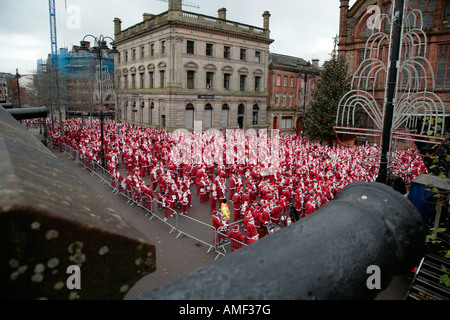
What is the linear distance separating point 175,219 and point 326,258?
1247 centimetres

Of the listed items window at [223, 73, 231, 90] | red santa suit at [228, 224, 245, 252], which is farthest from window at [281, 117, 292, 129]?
→ red santa suit at [228, 224, 245, 252]

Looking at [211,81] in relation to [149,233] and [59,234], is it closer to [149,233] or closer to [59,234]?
[149,233]

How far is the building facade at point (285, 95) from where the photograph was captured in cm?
4825

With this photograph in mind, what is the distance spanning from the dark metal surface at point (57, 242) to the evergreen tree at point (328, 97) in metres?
29.6

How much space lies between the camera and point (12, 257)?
2.82 ft

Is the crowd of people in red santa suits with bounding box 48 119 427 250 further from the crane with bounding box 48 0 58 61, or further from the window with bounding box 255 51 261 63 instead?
the crane with bounding box 48 0 58 61

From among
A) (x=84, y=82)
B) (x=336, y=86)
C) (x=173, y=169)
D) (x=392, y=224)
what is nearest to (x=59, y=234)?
(x=392, y=224)

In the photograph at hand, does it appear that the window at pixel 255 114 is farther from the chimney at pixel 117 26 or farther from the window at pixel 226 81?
the chimney at pixel 117 26

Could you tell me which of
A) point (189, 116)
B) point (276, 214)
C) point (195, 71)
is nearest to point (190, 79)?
point (195, 71)

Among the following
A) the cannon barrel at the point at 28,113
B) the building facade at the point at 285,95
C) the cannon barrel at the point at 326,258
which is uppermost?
the building facade at the point at 285,95

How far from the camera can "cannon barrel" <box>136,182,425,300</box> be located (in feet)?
3.61

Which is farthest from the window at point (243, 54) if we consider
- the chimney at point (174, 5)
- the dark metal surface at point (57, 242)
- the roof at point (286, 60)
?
the dark metal surface at point (57, 242)

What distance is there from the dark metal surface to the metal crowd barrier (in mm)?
8746
